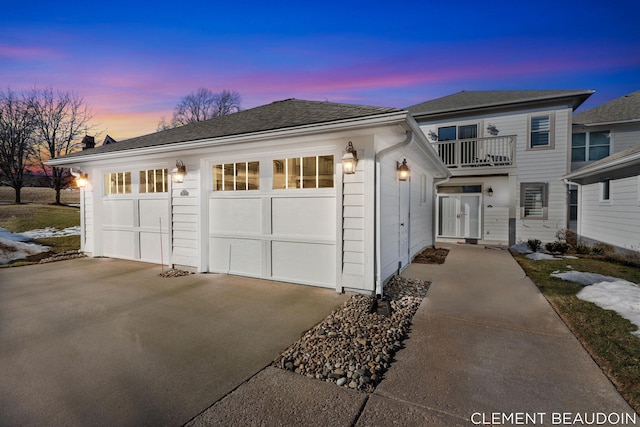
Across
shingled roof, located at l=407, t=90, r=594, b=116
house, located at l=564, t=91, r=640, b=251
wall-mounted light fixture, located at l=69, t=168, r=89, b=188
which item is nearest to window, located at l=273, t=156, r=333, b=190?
wall-mounted light fixture, located at l=69, t=168, r=89, b=188

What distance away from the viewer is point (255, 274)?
18.3 ft

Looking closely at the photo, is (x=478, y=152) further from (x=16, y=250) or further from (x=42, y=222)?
(x=42, y=222)

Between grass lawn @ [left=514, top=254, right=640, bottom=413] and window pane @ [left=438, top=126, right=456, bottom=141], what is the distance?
7137 millimetres

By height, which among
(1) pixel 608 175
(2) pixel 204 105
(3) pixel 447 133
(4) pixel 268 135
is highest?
(2) pixel 204 105

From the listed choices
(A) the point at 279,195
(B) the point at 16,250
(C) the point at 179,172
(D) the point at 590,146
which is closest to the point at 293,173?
(A) the point at 279,195

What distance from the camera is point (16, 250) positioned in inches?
332

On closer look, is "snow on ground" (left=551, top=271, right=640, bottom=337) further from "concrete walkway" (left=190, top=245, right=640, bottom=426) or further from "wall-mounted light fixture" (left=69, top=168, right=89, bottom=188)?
"wall-mounted light fixture" (left=69, top=168, right=89, bottom=188)

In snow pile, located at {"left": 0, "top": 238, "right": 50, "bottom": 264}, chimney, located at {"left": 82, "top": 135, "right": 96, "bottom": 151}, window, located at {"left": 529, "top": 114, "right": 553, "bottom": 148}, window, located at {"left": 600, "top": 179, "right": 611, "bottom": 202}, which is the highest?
window, located at {"left": 529, "top": 114, "right": 553, "bottom": 148}

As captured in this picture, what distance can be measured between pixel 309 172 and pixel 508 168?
27.0 ft

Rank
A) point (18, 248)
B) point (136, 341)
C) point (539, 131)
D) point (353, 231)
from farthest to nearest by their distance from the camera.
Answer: point (539, 131) → point (18, 248) → point (353, 231) → point (136, 341)

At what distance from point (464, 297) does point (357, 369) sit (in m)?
2.90

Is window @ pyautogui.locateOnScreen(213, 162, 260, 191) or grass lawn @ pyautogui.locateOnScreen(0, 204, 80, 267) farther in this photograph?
grass lawn @ pyautogui.locateOnScreen(0, 204, 80, 267)

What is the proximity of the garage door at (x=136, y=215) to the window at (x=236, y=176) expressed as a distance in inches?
61.2

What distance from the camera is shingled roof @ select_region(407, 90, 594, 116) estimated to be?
32.7 ft
